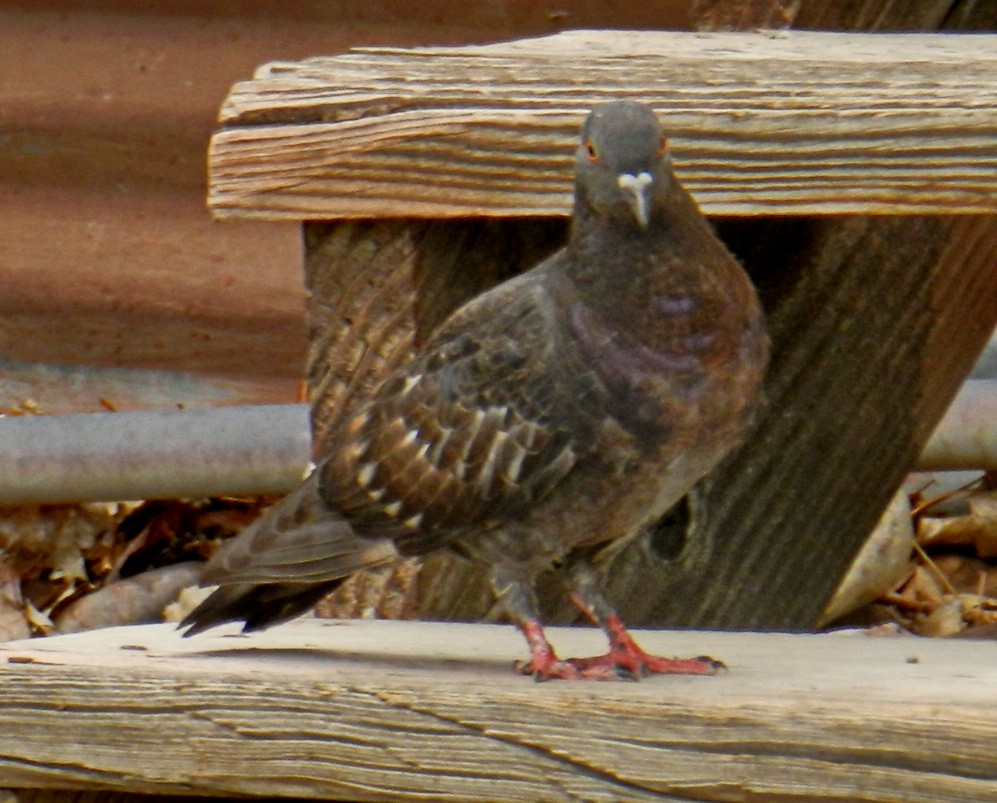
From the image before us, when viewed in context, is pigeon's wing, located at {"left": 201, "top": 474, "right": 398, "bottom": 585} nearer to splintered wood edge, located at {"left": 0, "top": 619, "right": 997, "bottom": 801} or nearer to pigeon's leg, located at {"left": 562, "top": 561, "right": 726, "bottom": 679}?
splintered wood edge, located at {"left": 0, "top": 619, "right": 997, "bottom": 801}

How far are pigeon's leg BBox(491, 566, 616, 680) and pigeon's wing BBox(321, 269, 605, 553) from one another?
0.12 m

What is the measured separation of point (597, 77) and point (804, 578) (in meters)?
1.10

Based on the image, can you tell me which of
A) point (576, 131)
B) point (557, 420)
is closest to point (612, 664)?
point (557, 420)

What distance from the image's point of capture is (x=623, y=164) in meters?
2.29

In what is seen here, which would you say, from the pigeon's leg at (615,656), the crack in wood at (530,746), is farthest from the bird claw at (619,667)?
the crack in wood at (530,746)

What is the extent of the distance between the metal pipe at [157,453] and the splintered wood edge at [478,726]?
5.61ft

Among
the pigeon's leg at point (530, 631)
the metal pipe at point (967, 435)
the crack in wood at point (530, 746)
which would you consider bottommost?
the metal pipe at point (967, 435)

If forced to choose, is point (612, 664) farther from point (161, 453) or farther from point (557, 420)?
point (161, 453)

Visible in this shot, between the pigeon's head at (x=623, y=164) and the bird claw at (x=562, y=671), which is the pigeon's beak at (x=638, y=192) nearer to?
the pigeon's head at (x=623, y=164)

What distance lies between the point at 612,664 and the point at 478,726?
0.37 m

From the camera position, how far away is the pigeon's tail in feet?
8.59

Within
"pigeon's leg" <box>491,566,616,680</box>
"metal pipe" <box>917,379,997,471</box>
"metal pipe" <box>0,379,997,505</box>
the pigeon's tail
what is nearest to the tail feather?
the pigeon's tail

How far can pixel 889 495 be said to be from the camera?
3104 millimetres

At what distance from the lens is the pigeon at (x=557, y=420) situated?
2.48m
